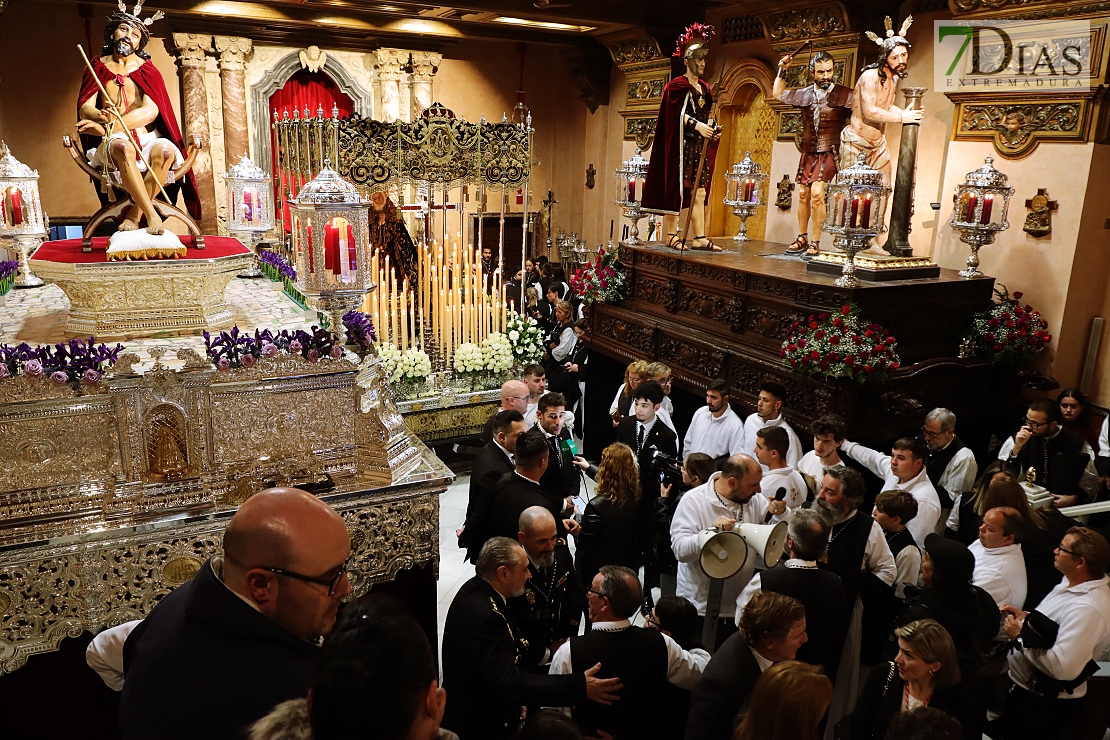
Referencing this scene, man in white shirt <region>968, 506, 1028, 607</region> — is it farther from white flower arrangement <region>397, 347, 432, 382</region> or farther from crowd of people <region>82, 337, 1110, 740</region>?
white flower arrangement <region>397, 347, 432, 382</region>

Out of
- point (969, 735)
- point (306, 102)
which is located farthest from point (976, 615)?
point (306, 102)

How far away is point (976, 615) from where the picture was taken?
3.26 meters

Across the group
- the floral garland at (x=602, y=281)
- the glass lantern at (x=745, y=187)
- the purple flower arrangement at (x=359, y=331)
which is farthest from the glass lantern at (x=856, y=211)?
the purple flower arrangement at (x=359, y=331)

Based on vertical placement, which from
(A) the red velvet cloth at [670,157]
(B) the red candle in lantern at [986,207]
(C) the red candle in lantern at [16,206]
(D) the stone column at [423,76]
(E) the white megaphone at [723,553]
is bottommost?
(E) the white megaphone at [723,553]

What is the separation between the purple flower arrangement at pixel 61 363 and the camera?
3668mm

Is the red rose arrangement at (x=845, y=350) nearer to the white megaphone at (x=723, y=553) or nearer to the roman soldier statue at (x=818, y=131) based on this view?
the roman soldier statue at (x=818, y=131)

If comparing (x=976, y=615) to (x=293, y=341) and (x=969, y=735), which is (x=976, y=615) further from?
(x=293, y=341)

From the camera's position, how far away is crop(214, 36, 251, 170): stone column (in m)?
12.1

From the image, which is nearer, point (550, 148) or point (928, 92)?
point (928, 92)

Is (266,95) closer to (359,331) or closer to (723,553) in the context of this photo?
(359,331)

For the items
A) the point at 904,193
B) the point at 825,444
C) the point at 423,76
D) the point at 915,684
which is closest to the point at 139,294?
the point at 825,444

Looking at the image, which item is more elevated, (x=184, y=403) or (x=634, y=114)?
(x=634, y=114)

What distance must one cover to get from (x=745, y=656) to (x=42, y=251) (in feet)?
16.6

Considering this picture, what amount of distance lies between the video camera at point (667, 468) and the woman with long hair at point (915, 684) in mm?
2278
